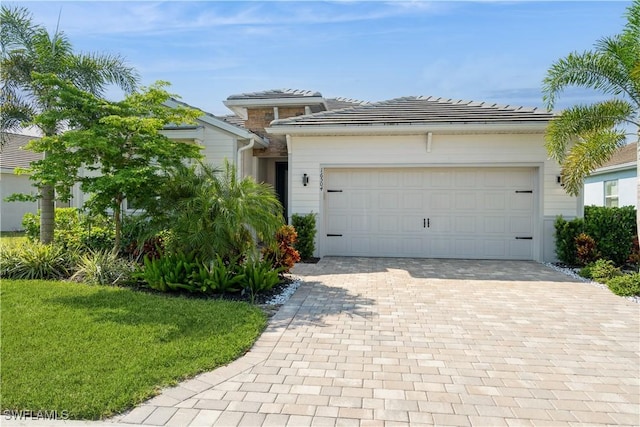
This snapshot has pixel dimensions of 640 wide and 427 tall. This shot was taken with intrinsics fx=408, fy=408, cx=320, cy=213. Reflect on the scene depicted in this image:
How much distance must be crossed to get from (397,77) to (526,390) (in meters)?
12.3

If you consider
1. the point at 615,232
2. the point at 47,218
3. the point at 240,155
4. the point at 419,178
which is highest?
the point at 240,155

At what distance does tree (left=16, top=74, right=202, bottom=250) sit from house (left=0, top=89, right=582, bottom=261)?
3321 mm

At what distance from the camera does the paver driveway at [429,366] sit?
3.27 m

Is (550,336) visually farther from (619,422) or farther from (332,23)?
(332,23)

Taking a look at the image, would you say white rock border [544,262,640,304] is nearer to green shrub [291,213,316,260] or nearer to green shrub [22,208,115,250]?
green shrub [291,213,316,260]

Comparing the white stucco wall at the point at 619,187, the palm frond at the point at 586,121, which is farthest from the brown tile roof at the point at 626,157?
the palm frond at the point at 586,121

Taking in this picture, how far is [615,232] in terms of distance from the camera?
9.82 metres

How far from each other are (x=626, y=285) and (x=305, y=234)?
7054mm

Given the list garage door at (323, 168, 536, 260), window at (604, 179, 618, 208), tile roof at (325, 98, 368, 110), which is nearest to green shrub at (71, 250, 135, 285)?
garage door at (323, 168, 536, 260)

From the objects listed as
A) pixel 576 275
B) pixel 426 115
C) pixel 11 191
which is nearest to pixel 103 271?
pixel 426 115

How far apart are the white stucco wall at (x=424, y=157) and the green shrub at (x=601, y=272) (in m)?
1.97

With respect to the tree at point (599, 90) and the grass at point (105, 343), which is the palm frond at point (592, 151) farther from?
the grass at point (105, 343)

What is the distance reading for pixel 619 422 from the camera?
3.15 m

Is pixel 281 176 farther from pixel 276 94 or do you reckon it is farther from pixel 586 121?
pixel 586 121
